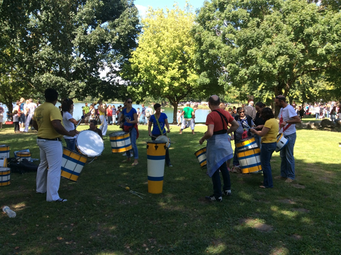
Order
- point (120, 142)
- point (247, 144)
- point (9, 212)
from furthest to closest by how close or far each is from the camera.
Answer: point (120, 142) < point (247, 144) < point (9, 212)

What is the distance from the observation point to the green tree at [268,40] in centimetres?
1878

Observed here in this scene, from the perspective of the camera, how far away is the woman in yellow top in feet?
19.4

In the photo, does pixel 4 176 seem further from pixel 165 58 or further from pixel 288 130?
pixel 165 58

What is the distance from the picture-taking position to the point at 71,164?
5445 mm

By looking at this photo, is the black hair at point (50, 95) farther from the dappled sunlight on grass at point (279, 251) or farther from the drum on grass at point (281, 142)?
the drum on grass at point (281, 142)

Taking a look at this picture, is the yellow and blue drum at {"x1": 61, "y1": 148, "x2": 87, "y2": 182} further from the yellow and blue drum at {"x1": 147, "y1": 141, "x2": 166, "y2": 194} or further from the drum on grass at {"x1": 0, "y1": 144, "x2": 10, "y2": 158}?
the drum on grass at {"x1": 0, "y1": 144, "x2": 10, "y2": 158}

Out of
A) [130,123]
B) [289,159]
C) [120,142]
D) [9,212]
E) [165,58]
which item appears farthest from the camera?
[165,58]

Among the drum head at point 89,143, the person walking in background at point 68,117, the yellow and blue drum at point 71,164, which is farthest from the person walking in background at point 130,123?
the yellow and blue drum at point 71,164

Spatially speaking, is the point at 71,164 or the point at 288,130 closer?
the point at 71,164

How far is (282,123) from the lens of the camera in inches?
252

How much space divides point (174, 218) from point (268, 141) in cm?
286

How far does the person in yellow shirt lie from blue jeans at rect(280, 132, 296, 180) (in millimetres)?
4855

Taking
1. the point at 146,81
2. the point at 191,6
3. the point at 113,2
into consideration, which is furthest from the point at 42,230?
the point at 191,6

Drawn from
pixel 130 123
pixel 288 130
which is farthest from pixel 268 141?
pixel 130 123
